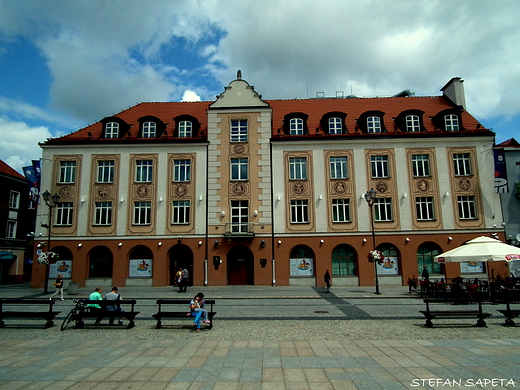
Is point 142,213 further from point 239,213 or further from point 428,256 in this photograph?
point 428,256

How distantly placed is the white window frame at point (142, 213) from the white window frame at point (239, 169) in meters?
7.20

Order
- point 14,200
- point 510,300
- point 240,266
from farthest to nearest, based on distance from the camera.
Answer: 1. point 14,200
2. point 240,266
3. point 510,300

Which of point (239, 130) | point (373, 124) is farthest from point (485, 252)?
point (239, 130)

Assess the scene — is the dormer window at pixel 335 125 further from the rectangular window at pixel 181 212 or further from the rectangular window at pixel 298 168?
the rectangular window at pixel 181 212

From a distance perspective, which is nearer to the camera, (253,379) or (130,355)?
(253,379)

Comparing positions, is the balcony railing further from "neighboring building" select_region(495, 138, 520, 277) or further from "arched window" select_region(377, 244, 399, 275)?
"neighboring building" select_region(495, 138, 520, 277)

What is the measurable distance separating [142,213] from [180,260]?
193 inches

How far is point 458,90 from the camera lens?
35.1 m

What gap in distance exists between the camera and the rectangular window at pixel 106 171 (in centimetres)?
3094

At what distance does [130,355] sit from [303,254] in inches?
871

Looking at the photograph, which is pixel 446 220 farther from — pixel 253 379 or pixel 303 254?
pixel 253 379

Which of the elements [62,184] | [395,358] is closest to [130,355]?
[395,358]

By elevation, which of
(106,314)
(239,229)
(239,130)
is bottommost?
(106,314)

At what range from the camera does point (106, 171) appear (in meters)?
31.1
